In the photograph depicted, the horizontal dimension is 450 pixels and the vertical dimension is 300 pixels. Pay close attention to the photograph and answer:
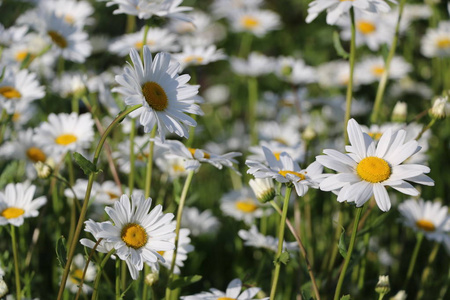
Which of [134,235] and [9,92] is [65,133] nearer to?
[9,92]

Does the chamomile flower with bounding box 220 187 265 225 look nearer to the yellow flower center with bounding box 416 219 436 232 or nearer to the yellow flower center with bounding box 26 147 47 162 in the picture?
the yellow flower center with bounding box 416 219 436 232

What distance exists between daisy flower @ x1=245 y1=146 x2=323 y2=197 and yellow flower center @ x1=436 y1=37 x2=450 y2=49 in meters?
2.06

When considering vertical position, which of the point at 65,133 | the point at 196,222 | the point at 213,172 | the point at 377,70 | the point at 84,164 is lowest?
the point at 213,172

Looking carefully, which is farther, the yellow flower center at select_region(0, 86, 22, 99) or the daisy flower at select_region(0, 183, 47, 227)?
the yellow flower center at select_region(0, 86, 22, 99)

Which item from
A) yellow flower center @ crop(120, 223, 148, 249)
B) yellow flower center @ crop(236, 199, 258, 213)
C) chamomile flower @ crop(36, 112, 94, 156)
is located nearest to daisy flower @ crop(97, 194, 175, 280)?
yellow flower center @ crop(120, 223, 148, 249)

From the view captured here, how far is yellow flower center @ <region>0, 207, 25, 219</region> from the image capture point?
1.48 meters

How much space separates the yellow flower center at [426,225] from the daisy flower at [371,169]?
0.72m

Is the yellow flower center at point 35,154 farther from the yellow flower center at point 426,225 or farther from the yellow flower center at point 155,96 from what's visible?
the yellow flower center at point 426,225

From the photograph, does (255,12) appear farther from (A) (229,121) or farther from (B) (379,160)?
(B) (379,160)

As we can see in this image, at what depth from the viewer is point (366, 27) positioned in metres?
3.24

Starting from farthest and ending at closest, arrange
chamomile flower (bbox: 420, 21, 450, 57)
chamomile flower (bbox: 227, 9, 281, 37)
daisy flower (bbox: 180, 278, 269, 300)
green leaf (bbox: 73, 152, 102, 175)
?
chamomile flower (bbox: 227, 9, 281, 37) < chamomile flower (bbox: 420, 21, 450, 57) < daisy flower (bbox: 180, 278, 269, 300) < green leaf (bbox: 73, 152, 102, 175)

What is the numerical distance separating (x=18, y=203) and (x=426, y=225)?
139cm

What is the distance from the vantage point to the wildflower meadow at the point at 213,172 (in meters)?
1.23

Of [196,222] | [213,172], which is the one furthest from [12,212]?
[213,172]
